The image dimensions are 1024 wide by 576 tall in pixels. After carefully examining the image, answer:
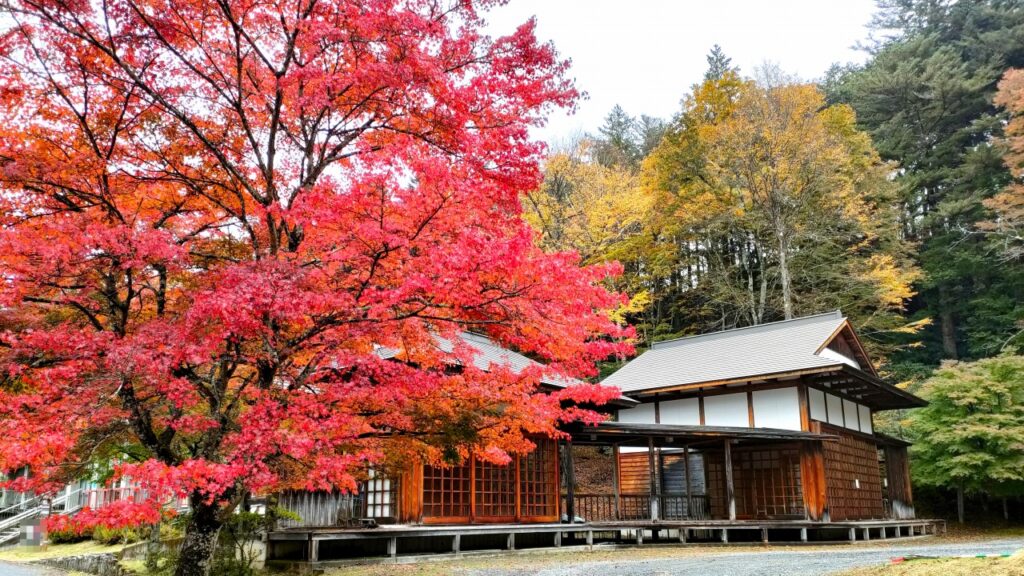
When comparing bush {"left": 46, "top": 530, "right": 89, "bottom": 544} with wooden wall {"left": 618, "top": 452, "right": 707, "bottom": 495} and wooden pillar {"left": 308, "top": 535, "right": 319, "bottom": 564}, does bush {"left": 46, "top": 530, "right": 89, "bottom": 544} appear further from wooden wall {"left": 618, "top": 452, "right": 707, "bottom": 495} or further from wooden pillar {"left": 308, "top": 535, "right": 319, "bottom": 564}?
wooden wall {"left": 618, "top": 452, "right": 707, "bottom": 495}

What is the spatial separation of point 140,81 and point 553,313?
212 inches

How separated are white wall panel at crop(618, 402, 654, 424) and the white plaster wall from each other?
339cm

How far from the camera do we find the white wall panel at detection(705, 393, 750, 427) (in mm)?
20156

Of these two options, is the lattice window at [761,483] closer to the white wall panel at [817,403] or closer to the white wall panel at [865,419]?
the white wall panel at [817,403]

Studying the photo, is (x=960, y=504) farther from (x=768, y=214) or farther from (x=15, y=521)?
(x=15, y=521)

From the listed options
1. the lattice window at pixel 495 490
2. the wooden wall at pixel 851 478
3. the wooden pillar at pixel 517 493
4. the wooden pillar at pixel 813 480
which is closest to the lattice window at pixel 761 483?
the wooden pillar at pixel 813 480

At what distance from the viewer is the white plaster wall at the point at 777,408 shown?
63.0 ft

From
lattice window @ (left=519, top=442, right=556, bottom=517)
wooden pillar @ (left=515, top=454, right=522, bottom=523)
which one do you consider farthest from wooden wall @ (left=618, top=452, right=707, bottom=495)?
wooden pillar @ (left=515, top=454, right=522, bottom=523)

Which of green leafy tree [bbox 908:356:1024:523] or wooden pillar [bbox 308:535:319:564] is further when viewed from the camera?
green leafy tree [bbox 908:356:1024:523]

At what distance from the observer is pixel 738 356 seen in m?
21.6

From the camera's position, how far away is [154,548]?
13.4m

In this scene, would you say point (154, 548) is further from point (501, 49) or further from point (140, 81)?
point (501, 49)

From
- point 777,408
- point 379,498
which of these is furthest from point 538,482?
point 777,408

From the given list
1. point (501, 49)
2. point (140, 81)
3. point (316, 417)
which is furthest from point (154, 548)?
point (501, 49)
